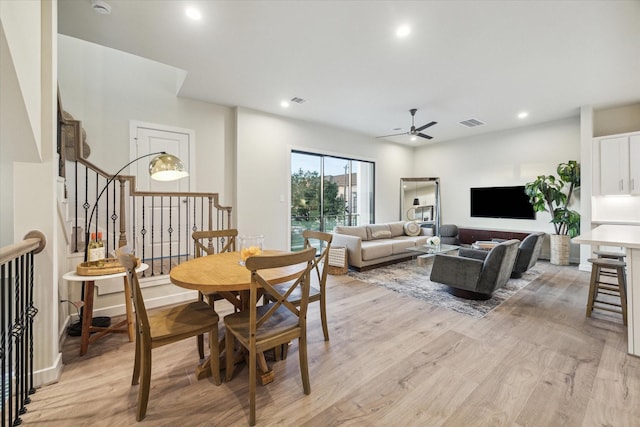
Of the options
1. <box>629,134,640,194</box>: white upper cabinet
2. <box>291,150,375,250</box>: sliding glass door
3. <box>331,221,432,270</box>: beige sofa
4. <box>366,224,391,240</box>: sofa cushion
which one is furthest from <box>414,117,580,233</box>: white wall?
<box>366,224,391,240</box>: sofa cushion

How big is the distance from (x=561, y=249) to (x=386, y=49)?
209 inches

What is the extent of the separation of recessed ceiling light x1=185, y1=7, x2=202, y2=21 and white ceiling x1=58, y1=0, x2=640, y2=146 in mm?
62

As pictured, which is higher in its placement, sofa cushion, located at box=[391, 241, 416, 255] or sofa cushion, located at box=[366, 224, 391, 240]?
sofa cushion, located at box=[366, 224, 391, 240]

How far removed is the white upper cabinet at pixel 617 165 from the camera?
4625mm

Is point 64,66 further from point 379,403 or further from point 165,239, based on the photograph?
point 379,403

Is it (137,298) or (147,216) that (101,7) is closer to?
(137,298)

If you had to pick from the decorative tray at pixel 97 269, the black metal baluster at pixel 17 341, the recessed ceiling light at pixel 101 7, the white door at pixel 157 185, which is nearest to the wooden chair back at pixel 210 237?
the decorative tray at pixel 97 269

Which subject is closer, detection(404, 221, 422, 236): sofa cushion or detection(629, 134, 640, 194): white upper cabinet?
detection(629, 134, 640, 194): white upper cabinet

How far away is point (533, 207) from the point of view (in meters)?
6.11

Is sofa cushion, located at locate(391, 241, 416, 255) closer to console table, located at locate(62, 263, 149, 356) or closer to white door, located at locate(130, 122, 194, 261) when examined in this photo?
white door, located at locate(130, 122, 194, 261)

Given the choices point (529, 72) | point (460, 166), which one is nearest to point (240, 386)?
point (529, 72)

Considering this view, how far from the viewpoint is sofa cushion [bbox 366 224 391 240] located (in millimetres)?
5871

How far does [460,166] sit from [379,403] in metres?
Result: 7.02

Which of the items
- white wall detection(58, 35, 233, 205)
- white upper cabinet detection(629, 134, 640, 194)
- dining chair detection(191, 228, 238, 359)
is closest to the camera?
dining chair detection(191, 228, 238, 359)
